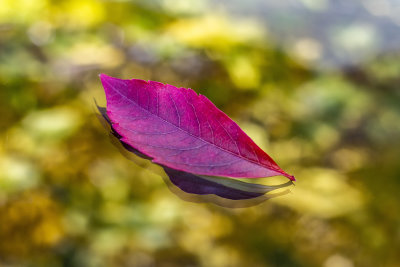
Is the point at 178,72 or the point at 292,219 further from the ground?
the point at 178,72

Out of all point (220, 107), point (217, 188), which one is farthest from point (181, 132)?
point (220, 107)

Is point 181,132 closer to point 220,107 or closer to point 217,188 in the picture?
point 217,188

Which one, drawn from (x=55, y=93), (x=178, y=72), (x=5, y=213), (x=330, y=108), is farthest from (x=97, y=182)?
(x=330, y=108)

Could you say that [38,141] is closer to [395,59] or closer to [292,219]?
[292,219]

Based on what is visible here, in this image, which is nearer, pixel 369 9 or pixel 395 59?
pixel 395 59

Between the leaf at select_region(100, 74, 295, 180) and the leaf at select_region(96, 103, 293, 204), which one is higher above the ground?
the leaf at select_region(100, 74, 295, 180)
